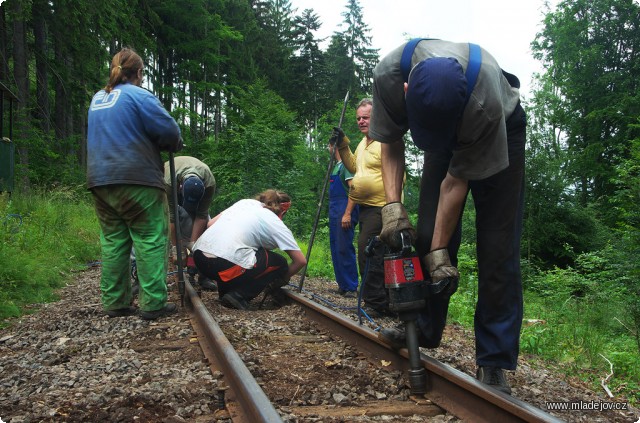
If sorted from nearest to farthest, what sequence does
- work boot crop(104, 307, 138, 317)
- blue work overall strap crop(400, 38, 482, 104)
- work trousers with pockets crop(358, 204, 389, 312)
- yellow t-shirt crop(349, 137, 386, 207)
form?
blue work overall strap crop(400, 38, 482, 104) → work boot crop(104, 307, 138, 317) → work trousers with pockets crop(358, 204, 389, 312) → yellow t-shirt crop(349, 137, 386, 207)

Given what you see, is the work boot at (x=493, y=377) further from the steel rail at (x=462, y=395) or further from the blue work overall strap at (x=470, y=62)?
the blue work overall strap at (x=470, y=62)

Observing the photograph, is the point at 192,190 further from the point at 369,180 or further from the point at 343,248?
the point at 369,180

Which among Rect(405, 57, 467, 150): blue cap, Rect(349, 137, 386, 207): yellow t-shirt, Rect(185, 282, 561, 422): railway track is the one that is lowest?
Rect(185, 282, 561, 422): railway track

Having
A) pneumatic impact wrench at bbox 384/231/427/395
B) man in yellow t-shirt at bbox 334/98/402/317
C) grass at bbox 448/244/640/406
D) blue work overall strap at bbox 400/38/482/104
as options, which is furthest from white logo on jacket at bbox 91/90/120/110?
grass at bbox 448/244/640/406

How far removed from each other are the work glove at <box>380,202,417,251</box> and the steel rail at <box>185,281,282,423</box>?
36.0 inches

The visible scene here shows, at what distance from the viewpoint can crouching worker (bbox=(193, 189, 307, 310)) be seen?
4.90 meters

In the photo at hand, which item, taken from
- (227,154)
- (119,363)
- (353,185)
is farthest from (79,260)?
(227,154)

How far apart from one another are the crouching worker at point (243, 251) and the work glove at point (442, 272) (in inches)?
96.7

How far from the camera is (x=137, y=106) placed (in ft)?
14.4

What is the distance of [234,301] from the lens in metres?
4.86

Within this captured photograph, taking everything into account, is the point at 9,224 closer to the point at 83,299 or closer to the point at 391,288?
the point at 83,299

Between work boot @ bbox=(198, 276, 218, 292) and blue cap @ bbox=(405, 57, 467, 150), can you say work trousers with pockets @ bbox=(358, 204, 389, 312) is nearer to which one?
work boot @ bbox=(198, 276, 218, 292)

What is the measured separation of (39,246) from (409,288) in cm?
691

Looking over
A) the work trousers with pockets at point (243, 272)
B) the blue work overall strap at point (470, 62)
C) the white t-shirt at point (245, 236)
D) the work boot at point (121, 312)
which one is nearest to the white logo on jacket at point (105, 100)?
the white t-shirt at point (245, 236)
